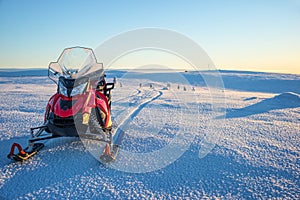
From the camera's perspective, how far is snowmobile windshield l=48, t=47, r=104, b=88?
332cm

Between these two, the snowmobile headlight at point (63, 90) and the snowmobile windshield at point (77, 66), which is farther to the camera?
the snowmobile windshield at point (77, 66)

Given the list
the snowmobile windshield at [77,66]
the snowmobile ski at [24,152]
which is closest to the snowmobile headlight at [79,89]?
the snowmobile windshield at [77,66]

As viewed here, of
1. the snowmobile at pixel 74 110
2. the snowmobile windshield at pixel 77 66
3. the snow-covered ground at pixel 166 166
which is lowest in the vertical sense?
the snow-covered ground at pixel 166 166

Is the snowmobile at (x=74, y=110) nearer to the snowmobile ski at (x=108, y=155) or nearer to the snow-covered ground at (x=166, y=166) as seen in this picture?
the snowmobile ski at (x=108, y=155)

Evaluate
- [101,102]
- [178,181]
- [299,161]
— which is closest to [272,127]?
[299,161]

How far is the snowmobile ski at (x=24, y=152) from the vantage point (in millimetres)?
2662

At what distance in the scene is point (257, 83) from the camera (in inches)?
1034

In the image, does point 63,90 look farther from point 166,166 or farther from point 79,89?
point 166,166

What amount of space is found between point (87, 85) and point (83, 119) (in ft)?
2.05

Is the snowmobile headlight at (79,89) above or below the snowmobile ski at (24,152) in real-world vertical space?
above

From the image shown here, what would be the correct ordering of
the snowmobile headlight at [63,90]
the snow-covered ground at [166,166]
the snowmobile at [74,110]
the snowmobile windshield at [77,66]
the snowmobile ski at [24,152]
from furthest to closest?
the snowmobile windshield at [77,66] < the snowmobile headlight at [63,90] < the snowmobile at [74,110] < the snowmobile ski at [24,152] < the snow-covered ground at [166,166]

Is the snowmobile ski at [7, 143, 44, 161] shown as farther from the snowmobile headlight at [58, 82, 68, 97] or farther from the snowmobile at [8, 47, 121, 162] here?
the snowmobile headlight at [58, 82, 68, 97]

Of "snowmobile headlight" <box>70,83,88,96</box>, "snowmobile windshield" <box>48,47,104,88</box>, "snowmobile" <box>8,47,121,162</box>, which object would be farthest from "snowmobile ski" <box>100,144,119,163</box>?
"snowmobile windshield" <box>48,47,104,88</box>

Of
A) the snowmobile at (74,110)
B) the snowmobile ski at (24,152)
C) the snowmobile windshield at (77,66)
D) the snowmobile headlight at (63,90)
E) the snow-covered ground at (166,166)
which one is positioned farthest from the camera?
the snowmobile windshield at (77,66)
